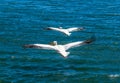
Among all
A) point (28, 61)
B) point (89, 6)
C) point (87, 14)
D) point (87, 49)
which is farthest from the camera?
point (89, 6)

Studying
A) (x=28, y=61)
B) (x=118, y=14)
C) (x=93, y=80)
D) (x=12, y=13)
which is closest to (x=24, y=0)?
(x=12, y=13)

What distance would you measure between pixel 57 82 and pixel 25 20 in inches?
946

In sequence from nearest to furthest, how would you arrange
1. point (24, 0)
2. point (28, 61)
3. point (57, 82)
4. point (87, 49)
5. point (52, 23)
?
point (57, 82), point (28, 61), point (87, 49), point (52, 23), point (24, 0)

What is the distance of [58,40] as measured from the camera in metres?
57.8

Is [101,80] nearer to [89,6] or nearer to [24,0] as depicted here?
[89,6]

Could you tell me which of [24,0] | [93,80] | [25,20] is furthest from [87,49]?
[24,0]

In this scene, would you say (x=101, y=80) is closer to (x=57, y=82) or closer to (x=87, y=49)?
(x=57, y=82)

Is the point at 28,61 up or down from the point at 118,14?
down

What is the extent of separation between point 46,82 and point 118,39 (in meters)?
15.9

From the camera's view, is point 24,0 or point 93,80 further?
point 24,0

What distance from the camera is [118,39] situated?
58156 millimetres

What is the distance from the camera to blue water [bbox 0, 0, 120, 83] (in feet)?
153

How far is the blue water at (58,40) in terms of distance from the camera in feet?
153

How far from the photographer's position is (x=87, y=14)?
232 ft
